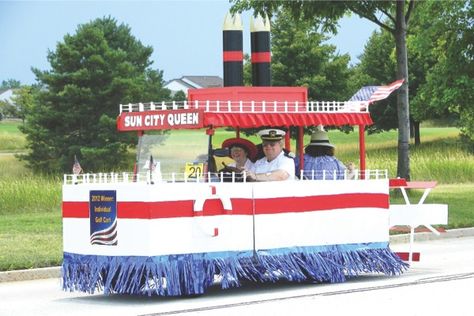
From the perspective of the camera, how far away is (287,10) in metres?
26.9

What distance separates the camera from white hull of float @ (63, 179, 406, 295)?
11.0 metres

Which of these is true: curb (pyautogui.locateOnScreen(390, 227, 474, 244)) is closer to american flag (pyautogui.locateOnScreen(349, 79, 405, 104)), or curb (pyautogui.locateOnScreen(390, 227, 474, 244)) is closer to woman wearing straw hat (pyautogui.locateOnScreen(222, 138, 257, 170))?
american flag (pyautogui.locateOnScreen(349, 79, 405, 104))

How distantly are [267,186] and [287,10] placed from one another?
15.5m

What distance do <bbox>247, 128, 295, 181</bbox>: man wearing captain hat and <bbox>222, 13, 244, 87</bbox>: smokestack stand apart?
1.25m

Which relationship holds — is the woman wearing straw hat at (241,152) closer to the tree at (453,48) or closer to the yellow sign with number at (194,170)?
the yellow sign with number at (194,170)

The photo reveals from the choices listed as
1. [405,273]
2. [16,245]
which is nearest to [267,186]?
[405,273]

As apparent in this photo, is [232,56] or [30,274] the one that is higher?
[232,56]

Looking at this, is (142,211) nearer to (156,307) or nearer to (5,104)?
(156,307)

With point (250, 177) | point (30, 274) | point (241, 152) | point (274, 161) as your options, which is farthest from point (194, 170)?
point (30, 274)

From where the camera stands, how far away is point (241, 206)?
38.1ft

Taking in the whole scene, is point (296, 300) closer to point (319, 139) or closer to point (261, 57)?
point (319, 139)

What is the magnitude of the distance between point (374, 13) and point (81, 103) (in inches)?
1350

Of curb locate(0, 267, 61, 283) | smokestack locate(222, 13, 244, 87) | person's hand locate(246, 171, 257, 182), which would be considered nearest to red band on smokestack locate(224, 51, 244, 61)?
smokestack locate(222, 13, 244, 87)

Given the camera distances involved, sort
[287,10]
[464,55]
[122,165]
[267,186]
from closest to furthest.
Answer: [267,186], [287,10], [464,55], [122,165]
